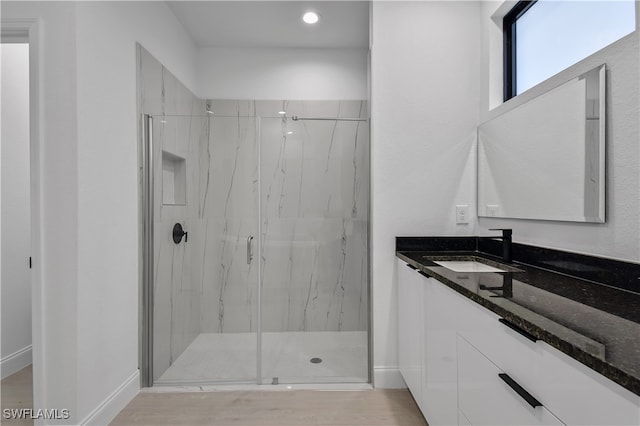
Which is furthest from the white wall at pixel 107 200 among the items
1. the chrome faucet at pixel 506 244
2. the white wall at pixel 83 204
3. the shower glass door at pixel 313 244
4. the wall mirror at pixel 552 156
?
the wall mirror at pixel 552 156

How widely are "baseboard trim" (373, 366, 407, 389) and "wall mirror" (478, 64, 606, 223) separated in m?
1.23

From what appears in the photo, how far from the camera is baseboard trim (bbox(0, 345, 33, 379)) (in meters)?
2.11

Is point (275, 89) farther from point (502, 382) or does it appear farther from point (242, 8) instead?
point (502, 382)

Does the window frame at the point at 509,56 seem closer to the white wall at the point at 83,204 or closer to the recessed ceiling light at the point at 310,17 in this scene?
the recessed ceiling light at the point at 310,17

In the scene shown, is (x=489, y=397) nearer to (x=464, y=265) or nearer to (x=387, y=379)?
(x=464, y=265)

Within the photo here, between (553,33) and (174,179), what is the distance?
253cm

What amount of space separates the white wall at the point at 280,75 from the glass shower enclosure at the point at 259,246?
97 cm

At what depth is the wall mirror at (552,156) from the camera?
50.1 inches

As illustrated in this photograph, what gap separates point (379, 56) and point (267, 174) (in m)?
1.13

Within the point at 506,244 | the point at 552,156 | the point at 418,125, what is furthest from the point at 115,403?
the point at 552,156

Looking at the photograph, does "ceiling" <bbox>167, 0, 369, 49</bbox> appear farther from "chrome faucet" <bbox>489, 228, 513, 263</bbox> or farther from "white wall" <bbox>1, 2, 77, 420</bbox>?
"chrome faucet" <bbox>489, 228, 513, 263</bbox>

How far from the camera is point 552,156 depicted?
4.91 feet

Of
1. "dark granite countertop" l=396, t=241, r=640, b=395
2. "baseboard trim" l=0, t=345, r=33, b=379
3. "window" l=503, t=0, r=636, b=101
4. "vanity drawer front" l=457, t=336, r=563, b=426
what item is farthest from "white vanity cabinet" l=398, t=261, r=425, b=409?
"baseboard trim" l=0, t=345, r=33, b=379

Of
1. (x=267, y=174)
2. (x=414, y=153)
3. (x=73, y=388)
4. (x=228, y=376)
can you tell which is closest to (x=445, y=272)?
(x=414, y=153)
